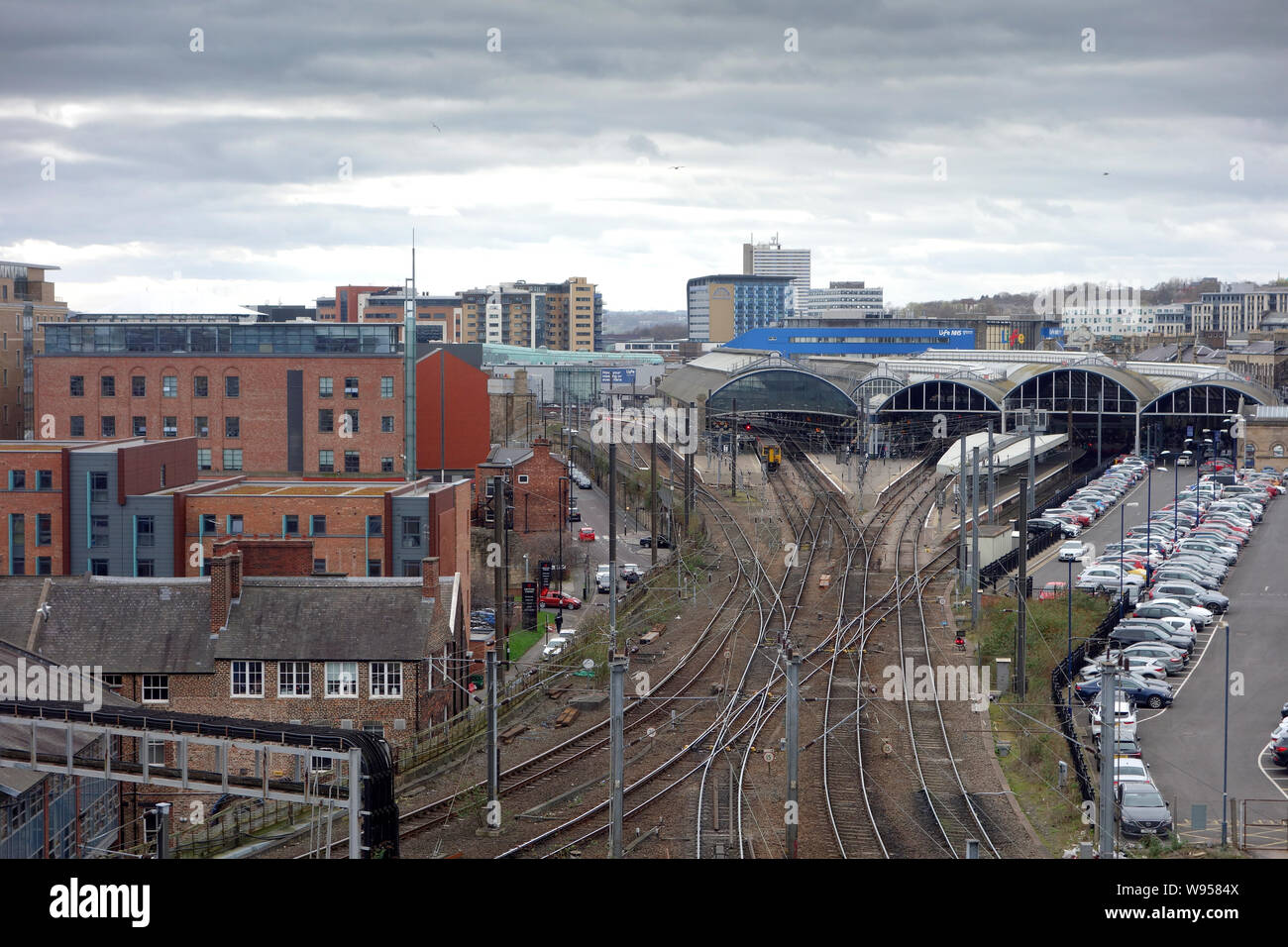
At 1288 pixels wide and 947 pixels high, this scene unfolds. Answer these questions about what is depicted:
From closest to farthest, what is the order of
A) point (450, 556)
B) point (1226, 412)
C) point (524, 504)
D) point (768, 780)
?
point (768, 780), point (450, 556), point (524, 504), point (1226, 412)

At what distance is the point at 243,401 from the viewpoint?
51.7 meters

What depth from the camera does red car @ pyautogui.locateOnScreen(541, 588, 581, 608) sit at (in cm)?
4062

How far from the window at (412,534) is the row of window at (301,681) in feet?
28.8

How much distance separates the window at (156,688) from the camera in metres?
26.6

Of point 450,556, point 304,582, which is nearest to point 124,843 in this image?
point 304,582

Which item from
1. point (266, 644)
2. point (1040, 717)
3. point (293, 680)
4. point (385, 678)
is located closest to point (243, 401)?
point (266, 644)

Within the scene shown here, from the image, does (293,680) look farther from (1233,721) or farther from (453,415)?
(453,415)

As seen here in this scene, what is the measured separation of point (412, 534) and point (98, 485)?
29.2ft

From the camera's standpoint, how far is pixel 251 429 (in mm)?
51562
